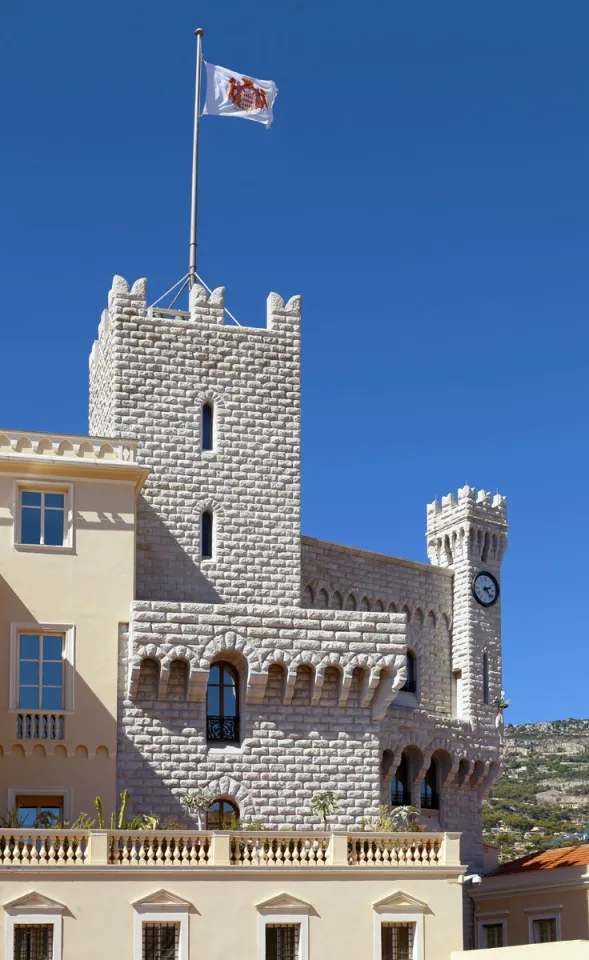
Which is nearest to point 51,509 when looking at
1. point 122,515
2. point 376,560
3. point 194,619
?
point 122,515

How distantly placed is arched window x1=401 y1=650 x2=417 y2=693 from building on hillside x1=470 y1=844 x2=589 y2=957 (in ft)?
20.0

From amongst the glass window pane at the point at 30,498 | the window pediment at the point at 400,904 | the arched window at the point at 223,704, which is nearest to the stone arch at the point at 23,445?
the glass window pane at the point at 30,498

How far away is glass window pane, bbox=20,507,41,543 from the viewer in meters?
37.2

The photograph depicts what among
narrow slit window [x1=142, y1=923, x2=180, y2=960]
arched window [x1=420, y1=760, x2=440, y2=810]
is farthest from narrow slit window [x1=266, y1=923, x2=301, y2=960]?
arched window [x1=420, y1=760, x2=440, y2=810]

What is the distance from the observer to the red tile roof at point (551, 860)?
141 ft

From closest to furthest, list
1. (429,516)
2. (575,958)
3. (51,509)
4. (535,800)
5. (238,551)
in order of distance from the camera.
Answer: (575,958)
(51,509)
(238,551)
(429,516)
(535,800)

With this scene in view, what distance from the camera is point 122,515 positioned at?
1490 inches

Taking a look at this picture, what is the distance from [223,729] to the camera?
38406 mm

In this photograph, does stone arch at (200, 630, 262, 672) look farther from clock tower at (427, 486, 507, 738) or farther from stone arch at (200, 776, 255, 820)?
clock tower at (427, 486, 507, 738)

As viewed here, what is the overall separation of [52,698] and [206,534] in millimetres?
6361

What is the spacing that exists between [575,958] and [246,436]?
15563 mm

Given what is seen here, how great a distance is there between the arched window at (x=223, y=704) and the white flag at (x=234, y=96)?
50.5 ft

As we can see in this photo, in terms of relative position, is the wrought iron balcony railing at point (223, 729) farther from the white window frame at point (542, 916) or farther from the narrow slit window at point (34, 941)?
the white window frame at point (542, 916)

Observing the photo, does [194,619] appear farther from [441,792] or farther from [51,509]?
[441,792]
